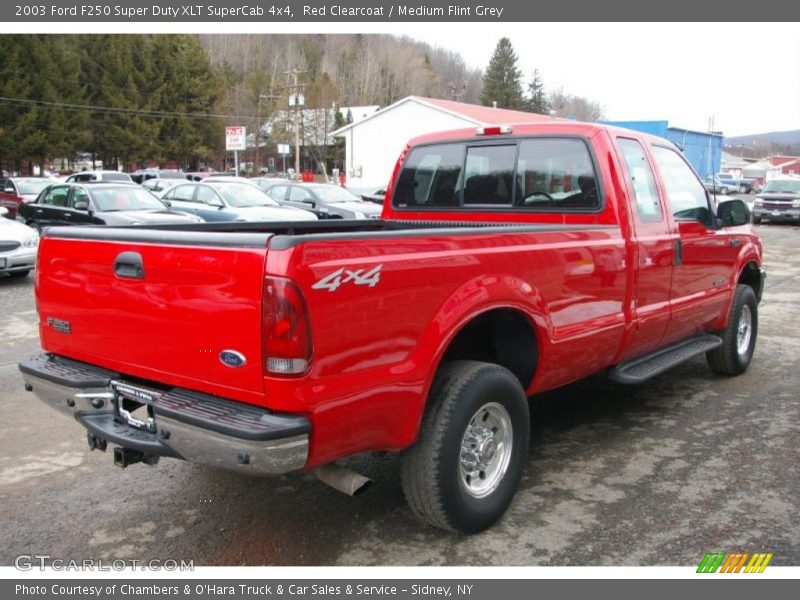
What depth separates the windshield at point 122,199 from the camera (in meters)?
13.8

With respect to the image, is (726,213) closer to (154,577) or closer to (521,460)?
(521,460)

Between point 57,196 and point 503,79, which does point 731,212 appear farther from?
point 503,79

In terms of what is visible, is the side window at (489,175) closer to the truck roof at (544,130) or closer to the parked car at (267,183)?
the truck roof at (544,130)

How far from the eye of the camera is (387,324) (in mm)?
2885

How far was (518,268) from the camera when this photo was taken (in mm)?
3553

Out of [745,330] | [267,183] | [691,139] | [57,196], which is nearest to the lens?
[745,330]

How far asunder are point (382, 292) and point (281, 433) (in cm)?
68

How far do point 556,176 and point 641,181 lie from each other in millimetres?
612

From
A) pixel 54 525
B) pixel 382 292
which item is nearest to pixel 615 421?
pixel 382 292

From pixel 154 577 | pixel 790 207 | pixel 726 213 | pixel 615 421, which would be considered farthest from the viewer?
pixel 790 207

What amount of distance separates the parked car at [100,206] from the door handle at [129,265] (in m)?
10.6

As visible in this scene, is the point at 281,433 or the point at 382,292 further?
the point at 382,292

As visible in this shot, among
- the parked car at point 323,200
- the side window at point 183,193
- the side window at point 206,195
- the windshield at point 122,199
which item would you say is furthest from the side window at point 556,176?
the side window at point 183,193

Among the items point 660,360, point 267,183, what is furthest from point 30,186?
point 660,360
